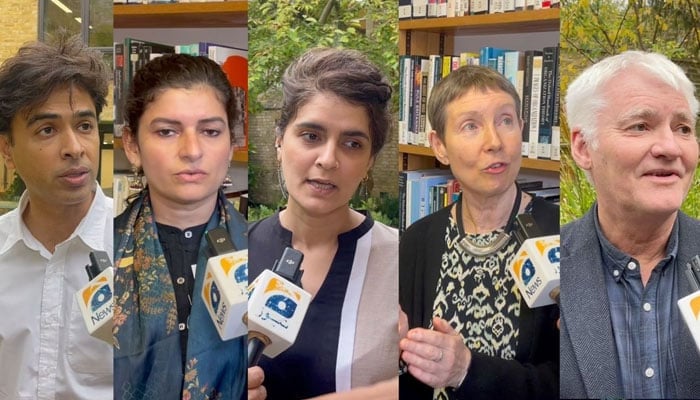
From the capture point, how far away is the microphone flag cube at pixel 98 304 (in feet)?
7.00

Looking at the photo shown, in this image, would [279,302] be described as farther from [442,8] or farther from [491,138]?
[442,8]

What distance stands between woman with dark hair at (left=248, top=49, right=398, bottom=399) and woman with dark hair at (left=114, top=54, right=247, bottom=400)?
12 centimetres

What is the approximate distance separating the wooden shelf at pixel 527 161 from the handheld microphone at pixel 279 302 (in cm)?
40

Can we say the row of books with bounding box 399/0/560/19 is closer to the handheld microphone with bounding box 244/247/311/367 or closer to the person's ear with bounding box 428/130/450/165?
the person's ear with bounding box 428/130/450/165

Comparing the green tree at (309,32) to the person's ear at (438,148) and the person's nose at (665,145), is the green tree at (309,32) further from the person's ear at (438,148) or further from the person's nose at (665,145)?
the person's nose at (665,145)

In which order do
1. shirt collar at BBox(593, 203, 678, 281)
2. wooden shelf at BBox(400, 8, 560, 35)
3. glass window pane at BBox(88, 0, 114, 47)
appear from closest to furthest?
wooden shelf at BBox(400, 8, 560, 35)
glass window pane at BBox(88, 0, 114, 47)
shirt collar at BBox(593, 203, 678, 281)

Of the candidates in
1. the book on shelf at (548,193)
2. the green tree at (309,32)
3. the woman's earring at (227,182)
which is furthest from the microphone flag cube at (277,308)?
the book on shelf at (548,193)

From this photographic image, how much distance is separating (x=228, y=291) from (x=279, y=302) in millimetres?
137

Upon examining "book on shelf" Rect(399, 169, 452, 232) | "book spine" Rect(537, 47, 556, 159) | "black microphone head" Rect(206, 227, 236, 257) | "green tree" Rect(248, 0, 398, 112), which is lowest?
"black microphone head" Rect(206, 227, 236, 257)

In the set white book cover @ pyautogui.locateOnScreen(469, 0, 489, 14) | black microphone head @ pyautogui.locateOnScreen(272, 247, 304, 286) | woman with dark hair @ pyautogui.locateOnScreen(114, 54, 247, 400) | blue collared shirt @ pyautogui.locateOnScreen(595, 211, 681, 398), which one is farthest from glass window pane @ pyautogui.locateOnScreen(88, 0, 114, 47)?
blue collared shirt @ pyautogui.locateOnScreen(595, 211, 681, 398)

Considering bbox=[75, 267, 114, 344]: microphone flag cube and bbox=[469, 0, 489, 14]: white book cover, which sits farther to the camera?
bbox=[75, 267, 114, 344]: microphone flag cube

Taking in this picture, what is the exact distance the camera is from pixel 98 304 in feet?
7.02

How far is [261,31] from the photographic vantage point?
204 centimetres

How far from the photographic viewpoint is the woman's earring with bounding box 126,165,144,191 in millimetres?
2064
